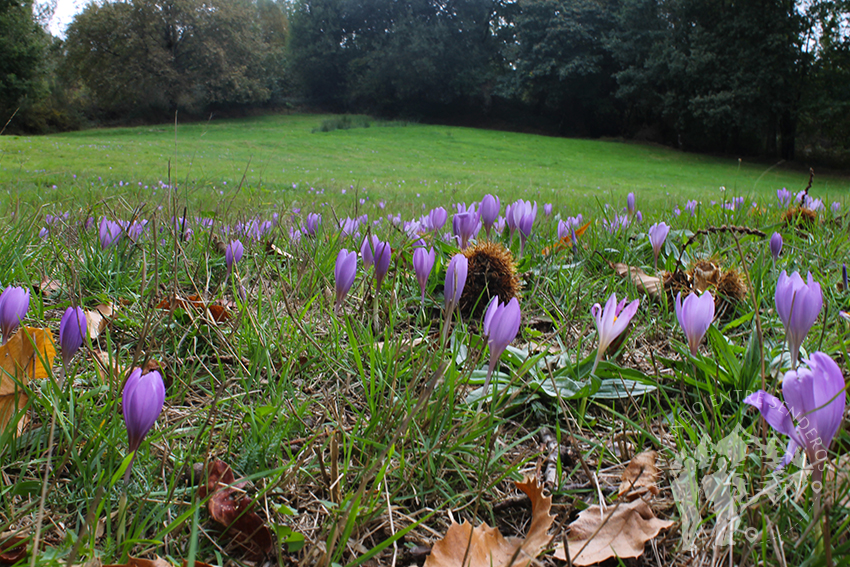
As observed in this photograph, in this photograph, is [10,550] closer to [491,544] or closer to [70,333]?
[70,333]

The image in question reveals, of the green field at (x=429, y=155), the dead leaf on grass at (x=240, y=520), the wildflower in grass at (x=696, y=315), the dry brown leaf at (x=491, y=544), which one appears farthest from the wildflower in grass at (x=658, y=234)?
the green field at (x=429, y=155)

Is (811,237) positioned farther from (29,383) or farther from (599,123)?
(599,123)

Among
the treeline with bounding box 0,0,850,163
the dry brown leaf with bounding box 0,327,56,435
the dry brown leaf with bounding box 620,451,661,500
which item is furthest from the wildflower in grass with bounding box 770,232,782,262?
the treeline with bounding box 0,0,850,163

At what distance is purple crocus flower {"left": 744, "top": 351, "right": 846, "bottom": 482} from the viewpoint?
615 mm

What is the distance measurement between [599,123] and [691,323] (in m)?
39.4

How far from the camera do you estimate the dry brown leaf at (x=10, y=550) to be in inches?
26.5

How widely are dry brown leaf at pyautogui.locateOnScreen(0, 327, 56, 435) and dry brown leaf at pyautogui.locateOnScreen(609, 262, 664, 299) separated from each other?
1.60 meters

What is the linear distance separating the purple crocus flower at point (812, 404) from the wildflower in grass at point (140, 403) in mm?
787

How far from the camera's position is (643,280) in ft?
6.22

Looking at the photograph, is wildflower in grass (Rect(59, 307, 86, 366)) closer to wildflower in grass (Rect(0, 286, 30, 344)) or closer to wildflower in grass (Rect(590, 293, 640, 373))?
wildflower in grass (Rect(0, 286, 30, 344))

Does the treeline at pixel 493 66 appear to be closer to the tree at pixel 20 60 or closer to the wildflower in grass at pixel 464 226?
the tree at pixel 20 60

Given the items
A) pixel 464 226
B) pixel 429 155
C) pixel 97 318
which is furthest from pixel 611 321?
pixel 429 155

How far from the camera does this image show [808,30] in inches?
949

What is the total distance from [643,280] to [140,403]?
67.4 inches
